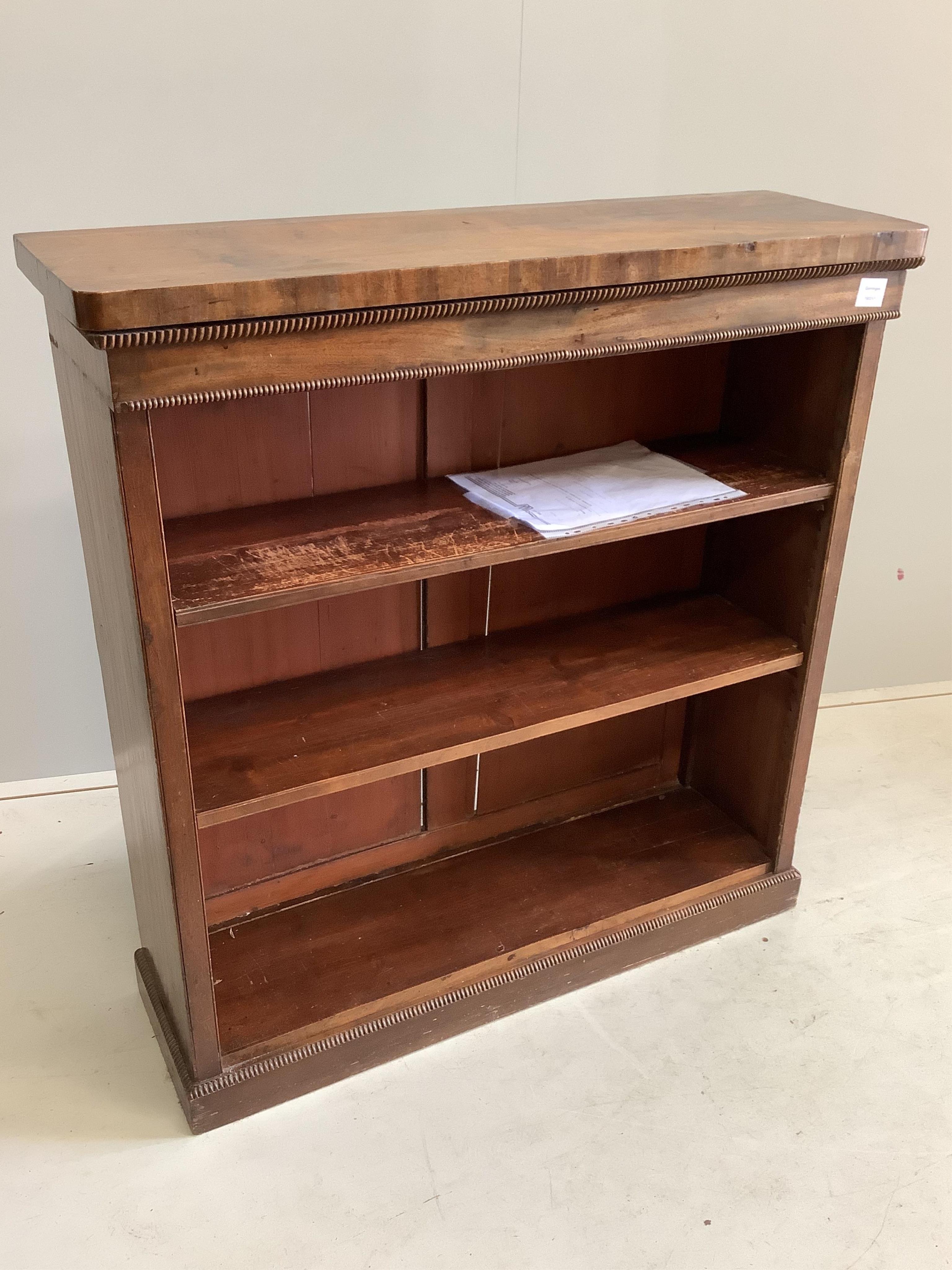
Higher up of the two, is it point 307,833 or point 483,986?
point 307,833

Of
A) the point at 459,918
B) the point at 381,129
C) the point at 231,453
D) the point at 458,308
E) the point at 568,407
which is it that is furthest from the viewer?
the point at 381,129

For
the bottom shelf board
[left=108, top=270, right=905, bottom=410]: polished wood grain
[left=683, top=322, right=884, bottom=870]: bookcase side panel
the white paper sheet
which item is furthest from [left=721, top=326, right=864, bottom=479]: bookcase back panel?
the bottom shelf board

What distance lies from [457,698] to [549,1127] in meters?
0.75

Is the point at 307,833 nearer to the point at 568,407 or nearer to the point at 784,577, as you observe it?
the point at 568,407

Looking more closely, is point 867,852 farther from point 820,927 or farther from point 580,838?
point 580,838

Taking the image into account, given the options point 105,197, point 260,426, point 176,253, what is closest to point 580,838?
point 260,426

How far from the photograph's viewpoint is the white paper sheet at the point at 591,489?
1771 millimetres

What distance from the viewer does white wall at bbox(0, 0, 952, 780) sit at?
2145 mm

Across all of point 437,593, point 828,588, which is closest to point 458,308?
point 437,593

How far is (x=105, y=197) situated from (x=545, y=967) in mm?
1758

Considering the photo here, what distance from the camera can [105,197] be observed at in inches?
87.0

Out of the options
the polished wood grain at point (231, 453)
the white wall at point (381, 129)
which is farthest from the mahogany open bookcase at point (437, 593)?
the white wall at point (381, 129)

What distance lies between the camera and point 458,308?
1472mm

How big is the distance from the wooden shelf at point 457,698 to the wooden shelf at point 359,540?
Result: 33 cm
